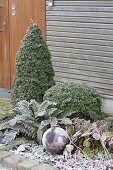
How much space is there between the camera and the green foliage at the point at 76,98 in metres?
5.40

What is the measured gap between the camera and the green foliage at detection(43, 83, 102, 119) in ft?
17.7

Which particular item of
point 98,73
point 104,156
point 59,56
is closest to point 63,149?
point 104,156

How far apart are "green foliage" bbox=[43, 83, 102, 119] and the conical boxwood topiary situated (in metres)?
0.29

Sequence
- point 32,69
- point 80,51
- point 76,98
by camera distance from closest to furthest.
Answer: point 76,98
point 32,69
point 80,51

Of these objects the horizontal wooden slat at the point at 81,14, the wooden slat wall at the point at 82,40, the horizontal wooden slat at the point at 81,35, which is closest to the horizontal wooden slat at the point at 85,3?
the wooden slat wall at the point at 82,40

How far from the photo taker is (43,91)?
19.7 ft

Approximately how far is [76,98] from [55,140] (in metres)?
0.86

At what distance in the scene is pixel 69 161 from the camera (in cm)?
455

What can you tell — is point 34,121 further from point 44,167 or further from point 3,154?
point 44,167

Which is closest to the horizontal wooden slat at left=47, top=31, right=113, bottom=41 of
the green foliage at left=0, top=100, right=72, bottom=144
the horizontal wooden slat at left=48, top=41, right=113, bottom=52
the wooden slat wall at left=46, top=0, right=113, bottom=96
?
the wooden slat wall at left=46, top=0, right=113, bottom=96

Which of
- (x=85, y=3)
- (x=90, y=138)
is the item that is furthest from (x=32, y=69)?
(x=85, y=3)

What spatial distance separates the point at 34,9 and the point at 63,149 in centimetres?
373

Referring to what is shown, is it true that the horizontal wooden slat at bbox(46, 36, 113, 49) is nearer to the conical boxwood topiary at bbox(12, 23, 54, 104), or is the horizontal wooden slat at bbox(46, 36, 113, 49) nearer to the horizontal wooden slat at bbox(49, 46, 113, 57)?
the horizontal wooden slat at bbox(49, 46, 113, 57)

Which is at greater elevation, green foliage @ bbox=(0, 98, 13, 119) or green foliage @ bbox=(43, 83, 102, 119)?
green foliage @ bbox=(43, 83, 102, 119)
